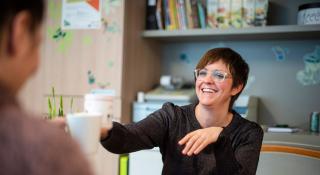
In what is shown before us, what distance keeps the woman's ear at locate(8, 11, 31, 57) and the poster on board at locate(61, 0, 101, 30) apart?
2.05 meters

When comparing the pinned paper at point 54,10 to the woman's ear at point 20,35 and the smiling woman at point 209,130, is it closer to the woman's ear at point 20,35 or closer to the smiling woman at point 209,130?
the smiling woman at point 209,130

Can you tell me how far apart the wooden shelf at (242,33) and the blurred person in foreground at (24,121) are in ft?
6.52

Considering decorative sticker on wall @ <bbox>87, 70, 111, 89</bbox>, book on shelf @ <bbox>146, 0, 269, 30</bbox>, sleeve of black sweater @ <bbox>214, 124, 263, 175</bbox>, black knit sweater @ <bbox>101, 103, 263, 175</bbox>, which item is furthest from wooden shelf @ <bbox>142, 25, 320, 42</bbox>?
sleeve of black sweater @ <bbox>214, 124, 263, 175</bbox>

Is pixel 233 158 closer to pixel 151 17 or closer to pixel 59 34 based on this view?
pixel 151 17

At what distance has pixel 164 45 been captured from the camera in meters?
2.85

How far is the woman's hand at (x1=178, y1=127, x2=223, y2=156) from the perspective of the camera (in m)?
1.05

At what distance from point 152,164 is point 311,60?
1.27 metres

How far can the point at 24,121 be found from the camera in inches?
16.9

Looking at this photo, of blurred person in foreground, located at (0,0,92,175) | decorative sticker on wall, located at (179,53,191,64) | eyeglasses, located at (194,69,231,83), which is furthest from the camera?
decorative sticker on wall, located at (179,53,191,64)

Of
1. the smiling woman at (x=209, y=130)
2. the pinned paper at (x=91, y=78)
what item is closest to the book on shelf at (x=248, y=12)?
the smiling woman at (x=209, y=130)

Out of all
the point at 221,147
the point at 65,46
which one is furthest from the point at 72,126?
the point at 65,46

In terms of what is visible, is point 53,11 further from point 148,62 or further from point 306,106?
point 306,106

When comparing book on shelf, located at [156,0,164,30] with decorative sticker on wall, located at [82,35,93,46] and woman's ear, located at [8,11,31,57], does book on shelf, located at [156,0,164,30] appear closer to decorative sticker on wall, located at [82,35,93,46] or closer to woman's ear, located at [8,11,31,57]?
decorative sticker on wall, located at [82,35,93,46]

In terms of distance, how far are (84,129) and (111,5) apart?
1.79m
